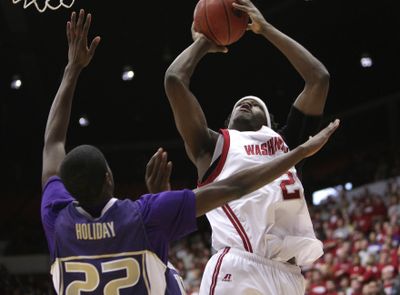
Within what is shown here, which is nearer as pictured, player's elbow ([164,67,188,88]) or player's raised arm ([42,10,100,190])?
player's raised arm ([42,10,100,190])

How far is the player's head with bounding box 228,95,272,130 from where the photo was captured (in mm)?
4281

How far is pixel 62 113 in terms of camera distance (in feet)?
10.3

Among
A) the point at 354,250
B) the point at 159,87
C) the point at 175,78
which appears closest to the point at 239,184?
the point at 175,78

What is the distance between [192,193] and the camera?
8.72 ft

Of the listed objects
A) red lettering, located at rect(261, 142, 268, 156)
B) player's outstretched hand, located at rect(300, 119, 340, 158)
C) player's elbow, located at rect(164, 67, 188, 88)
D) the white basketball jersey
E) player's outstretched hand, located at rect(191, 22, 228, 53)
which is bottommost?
the white basketball jersey

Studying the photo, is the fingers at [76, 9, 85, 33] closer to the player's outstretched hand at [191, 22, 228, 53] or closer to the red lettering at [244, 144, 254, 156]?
the player's outstretched hand at [191, 22, 228, 53]

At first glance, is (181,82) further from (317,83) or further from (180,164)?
(180,164)

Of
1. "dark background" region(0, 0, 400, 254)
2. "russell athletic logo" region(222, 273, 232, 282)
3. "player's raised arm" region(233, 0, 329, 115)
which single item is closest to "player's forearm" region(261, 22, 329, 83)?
"player's raised arm" region(233, 0, 329, 115)

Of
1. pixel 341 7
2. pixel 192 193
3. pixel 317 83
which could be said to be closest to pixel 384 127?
pixel 341 7

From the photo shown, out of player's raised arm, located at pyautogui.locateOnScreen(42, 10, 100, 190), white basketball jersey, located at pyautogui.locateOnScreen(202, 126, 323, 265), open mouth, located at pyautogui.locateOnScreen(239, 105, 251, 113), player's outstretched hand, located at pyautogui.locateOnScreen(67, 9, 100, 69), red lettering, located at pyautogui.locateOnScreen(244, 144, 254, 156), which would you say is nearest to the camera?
player's raised arm, located at pyautogui.locateOnScreen(42, 10, 100, 190)

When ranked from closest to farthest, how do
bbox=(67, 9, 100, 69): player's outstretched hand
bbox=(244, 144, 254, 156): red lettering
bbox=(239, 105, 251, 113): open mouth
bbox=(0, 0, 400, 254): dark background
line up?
bbox=(67, 9, 100, 69): player's outstretched hand → bbox=(244, 144, 254, 156): red lettering → bbox=(239, 105, 251, 113): open mouth → bbox=(0, 0, 400, 254): dark background

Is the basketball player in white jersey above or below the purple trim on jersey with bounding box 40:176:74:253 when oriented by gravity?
below

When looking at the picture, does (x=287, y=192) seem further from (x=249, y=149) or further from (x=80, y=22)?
(x=80, y=22)

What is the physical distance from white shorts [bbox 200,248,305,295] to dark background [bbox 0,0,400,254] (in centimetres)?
878
